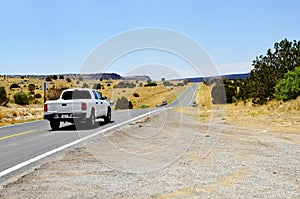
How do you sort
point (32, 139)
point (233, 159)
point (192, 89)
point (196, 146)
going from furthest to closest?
point (192, 89)
point (32, 139)
point (196, 146)
point (233, 159)

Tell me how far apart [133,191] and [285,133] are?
406 inches

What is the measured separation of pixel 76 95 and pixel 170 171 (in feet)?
43.2

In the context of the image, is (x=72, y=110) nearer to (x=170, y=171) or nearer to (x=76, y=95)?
(x=76, y=95)

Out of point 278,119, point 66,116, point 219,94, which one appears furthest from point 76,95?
point 219,94

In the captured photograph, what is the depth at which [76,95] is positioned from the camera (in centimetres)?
2059

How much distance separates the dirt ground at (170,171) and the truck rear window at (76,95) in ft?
25.0

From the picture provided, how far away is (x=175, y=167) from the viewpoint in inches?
342

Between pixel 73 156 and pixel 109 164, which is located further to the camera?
pixel 73 156

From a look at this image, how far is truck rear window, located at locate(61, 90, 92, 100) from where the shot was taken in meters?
20.5

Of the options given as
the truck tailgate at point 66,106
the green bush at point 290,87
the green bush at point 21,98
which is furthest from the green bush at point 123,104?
the truck tailgate at point 66,106

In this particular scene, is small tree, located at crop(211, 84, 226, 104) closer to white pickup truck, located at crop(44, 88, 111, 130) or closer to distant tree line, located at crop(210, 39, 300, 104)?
distant tree line, located at crop(210, 39, 300, 104)

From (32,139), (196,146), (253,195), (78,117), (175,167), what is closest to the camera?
(253,195)

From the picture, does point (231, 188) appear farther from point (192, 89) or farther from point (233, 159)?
point (192, 89)

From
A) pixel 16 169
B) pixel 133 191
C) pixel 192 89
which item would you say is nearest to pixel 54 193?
pixel 133 191
